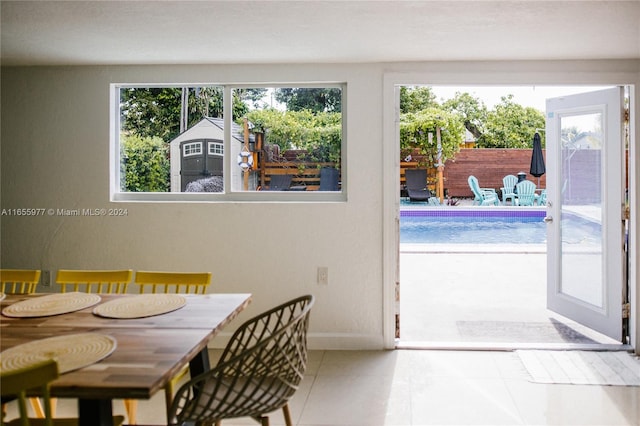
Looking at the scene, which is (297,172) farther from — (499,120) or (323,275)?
(499,120)

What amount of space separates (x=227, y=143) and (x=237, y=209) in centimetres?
55

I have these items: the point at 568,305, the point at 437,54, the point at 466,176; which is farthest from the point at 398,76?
the point at 466,176

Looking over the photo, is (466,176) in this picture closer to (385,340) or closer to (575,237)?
(575,237)

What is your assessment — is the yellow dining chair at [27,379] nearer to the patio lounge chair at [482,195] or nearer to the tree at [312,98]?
the tree at [312,98]

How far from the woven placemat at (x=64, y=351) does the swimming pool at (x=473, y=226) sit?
8.37 metres

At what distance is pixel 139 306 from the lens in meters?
2.23

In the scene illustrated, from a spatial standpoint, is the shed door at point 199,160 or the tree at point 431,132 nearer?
the shed door at point 199,160

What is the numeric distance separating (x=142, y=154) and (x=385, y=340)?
2436 millimetres

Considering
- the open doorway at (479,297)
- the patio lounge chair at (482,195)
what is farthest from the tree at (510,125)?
the open doorway at (479,297)

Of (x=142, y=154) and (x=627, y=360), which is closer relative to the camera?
(x=627, y=360)

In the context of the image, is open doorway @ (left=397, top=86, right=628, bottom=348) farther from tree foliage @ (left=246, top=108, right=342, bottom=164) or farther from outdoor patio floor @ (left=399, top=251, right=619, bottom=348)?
tree foliage @ (left=246, top=108, right=342, bottom=164)

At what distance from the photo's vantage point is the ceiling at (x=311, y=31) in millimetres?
2557

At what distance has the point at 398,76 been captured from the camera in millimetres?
3814

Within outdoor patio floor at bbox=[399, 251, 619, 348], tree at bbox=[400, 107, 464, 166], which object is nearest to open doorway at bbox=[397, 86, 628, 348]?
→ outdoor patio floor at bbox=[399, 251, 619, 348]
